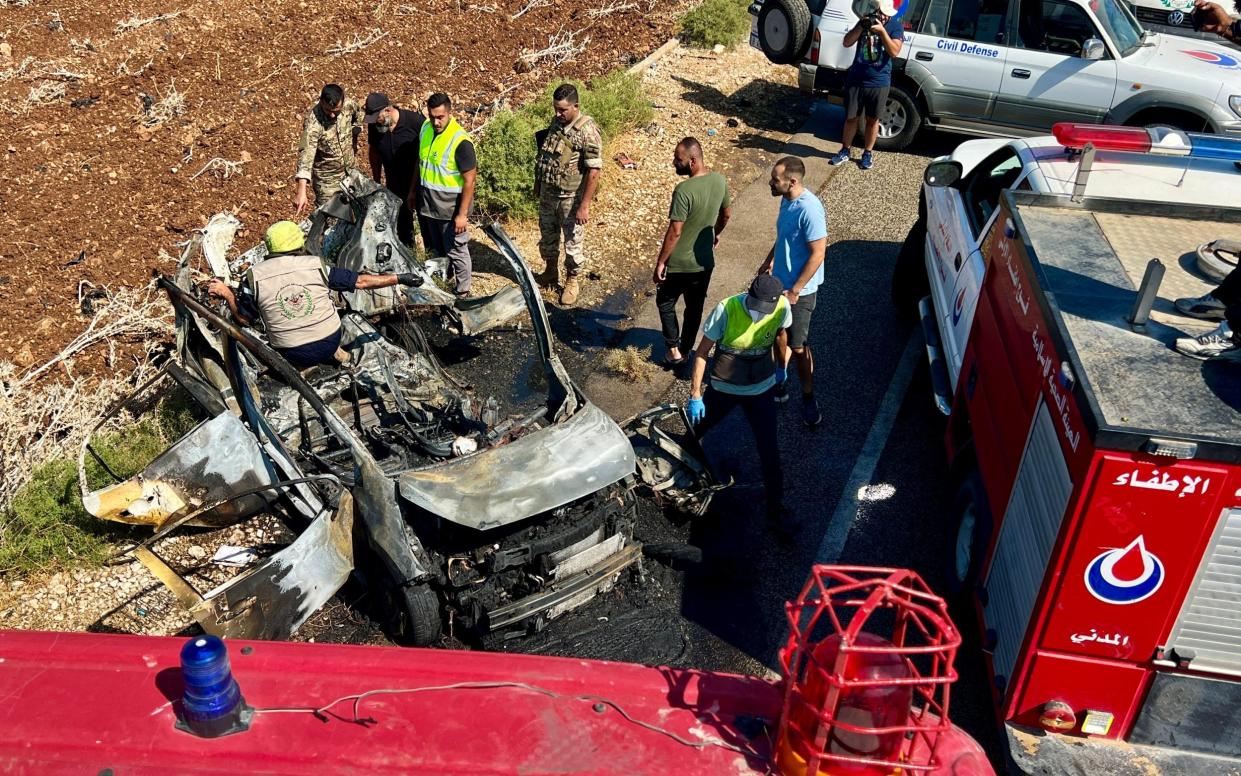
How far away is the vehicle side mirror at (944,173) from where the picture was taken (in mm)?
7250

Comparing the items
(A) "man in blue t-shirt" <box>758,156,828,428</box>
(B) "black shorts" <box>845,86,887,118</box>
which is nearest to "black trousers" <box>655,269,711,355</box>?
(A) "man in blue t-shirt" <box>758,156,828,428</box>

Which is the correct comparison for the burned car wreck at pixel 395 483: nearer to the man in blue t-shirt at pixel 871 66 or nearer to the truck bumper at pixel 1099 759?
the truck bumper at pixel 1099 759

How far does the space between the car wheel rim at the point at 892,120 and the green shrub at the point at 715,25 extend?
3.31m

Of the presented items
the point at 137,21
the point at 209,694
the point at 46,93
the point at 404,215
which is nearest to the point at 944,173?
the point at 404,215

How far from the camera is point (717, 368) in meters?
5.94

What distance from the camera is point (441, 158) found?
8.00 metres

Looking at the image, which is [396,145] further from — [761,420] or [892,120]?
[892,120]

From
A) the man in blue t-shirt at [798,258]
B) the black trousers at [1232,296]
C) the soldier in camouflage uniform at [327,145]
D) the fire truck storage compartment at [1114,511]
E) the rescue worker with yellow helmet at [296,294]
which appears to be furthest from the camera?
the soldier in camouflage uniform at [327,145]

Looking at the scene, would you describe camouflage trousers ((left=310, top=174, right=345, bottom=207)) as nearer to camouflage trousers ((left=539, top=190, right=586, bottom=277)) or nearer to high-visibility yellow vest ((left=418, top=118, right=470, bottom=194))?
high-visibility yellow vest ((left=418, top=118, right=470, bottom=194))

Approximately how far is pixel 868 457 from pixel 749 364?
161 centimetres

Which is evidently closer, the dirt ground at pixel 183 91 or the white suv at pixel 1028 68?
the dirt ground at pixel 183 91

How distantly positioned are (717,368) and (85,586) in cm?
389

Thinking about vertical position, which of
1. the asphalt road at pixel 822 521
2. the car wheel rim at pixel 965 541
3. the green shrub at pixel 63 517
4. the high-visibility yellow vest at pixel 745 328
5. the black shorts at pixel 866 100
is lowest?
the green shrub at pixel 63 517

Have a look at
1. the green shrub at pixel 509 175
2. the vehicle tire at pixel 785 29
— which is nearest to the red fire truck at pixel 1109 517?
the green shrub at pixel 509 175
